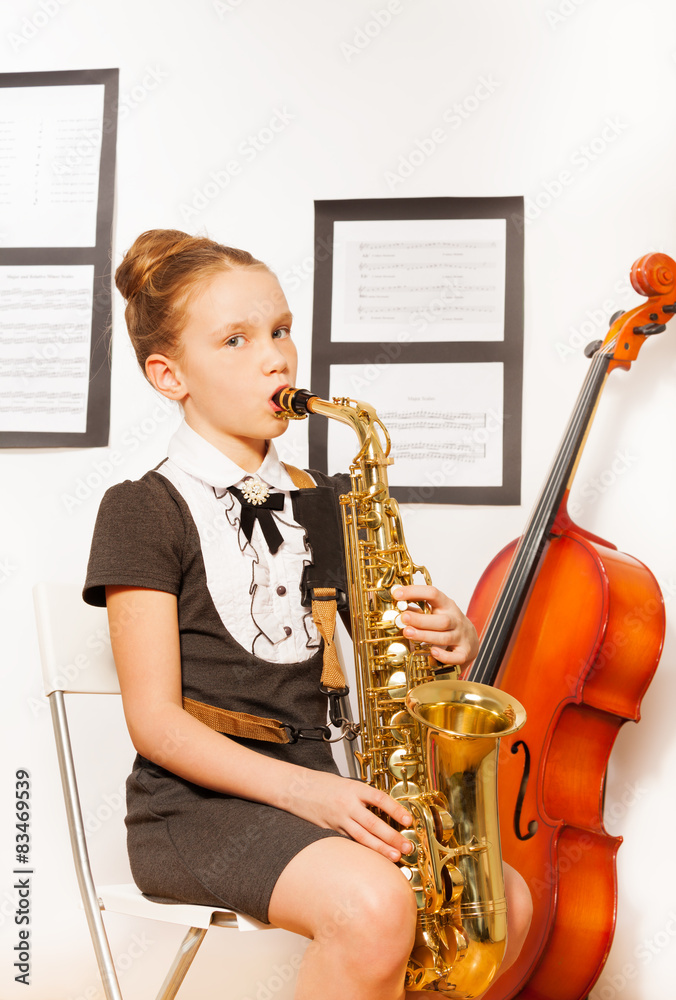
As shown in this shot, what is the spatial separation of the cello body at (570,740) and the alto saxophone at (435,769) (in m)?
0.34

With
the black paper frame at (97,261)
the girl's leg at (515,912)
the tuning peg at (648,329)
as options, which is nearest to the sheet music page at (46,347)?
the black paper frame at (97,261)

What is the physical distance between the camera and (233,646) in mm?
1437

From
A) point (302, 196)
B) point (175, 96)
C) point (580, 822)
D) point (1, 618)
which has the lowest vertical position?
point (580, 822)

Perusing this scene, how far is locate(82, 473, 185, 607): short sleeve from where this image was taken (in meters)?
1.37

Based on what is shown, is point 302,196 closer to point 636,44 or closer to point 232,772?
point 636,44

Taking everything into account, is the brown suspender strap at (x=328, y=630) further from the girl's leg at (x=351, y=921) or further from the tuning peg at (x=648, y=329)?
the tuning peg at (x=648, y=329)

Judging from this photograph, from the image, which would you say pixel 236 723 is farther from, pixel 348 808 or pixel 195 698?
pixel 348 808

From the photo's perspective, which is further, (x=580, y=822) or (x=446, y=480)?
(x=446, y=480)

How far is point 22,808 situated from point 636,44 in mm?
2482

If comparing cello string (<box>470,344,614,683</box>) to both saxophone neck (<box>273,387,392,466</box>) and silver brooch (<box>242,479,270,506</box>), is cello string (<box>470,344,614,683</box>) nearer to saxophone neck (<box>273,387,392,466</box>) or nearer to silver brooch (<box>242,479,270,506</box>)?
saxophone neck (<box>273,387,392,466</box>)

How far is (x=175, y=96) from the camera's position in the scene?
7.50ft

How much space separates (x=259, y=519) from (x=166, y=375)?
322 millimetres

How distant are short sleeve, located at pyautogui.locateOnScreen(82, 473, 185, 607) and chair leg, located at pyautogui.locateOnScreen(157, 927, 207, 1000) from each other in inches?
22.4

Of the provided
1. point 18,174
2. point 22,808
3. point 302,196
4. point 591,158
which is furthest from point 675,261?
point 22,808
